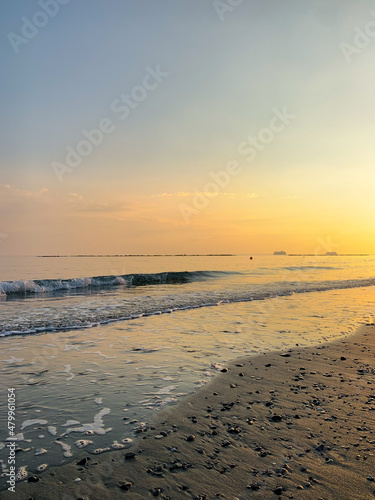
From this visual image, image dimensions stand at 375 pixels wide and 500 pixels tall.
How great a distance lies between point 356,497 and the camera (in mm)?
3627

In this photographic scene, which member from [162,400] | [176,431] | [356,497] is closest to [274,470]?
[356,497]

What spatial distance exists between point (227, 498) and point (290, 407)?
277 cm

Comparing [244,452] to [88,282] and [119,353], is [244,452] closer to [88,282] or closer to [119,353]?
[119,353]

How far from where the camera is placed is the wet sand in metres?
3.79

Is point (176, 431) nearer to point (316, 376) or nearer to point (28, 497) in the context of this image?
point (28, 497)

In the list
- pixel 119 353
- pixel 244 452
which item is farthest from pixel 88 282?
pixel 244 452

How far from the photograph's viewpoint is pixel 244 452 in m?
4.54

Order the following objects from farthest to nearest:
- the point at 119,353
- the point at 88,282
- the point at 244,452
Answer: the point at 88,282
the point at 119,353
the point at 244,452

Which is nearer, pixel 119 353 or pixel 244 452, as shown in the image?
pixel 244 452

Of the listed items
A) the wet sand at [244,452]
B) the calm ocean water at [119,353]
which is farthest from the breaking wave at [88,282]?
the wet sand at [244,452]

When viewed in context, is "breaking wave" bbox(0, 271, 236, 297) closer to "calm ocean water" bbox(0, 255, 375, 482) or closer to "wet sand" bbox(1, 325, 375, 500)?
"calm ocean water" bbox(0, 255, 375, 482)

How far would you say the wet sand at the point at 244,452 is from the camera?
12.4 feet

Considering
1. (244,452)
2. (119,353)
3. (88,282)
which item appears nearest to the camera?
(244,452)

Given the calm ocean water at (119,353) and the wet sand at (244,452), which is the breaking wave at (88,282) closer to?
the calm ocean water at (119,353)
